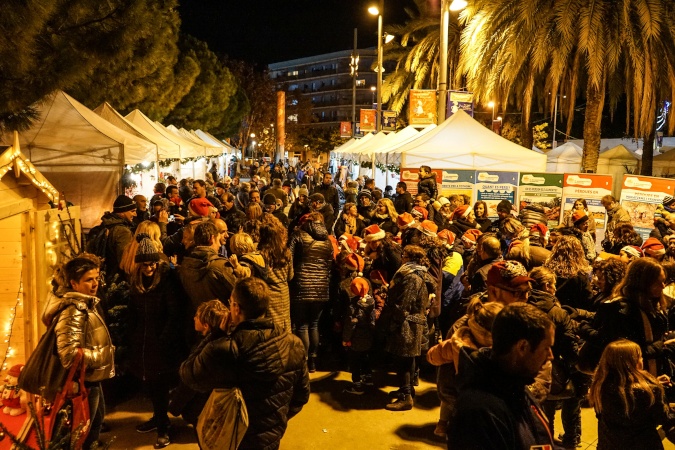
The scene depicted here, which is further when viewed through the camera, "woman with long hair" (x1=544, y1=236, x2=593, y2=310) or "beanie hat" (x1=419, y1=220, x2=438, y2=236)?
"beanie hat" (x1=419, y1=220, x2=438, y2=236)

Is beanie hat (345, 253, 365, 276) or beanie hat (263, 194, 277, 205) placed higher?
beanie hat (263, 194, 277, 205)

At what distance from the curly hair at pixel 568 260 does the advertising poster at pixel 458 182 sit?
21.9ft

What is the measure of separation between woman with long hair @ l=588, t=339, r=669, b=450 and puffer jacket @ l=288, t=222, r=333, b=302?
3.27m

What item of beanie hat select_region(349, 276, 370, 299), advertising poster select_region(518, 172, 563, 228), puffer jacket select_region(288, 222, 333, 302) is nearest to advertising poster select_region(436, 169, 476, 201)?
advertising poster select_region(518, 172, 563, 228)

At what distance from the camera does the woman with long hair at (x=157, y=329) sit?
15.5 feet

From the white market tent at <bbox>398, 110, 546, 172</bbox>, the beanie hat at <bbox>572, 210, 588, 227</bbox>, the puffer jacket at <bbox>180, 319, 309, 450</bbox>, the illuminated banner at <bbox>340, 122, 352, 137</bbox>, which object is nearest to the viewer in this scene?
the puffer jacket at <bbox>180, 319, 309, 450</bbox>

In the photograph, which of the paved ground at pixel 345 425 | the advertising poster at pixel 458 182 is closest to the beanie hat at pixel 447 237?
the paved ground at pixel 345 425

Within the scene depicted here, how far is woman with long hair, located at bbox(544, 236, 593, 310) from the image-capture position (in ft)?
17.5

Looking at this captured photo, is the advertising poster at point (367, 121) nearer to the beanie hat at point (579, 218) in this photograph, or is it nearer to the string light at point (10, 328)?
the beanie hat at point (579, 218)

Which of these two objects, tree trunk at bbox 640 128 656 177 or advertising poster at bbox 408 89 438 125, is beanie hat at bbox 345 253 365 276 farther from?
tree trunk at bbox 640 128 656 177

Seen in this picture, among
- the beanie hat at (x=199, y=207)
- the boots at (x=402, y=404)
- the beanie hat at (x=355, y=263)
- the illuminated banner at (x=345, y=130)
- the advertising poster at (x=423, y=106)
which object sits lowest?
the boots at (x=402, y=404)

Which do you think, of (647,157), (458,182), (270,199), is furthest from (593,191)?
(647,157)

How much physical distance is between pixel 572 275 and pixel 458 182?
686cm

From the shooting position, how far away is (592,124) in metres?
14.4
